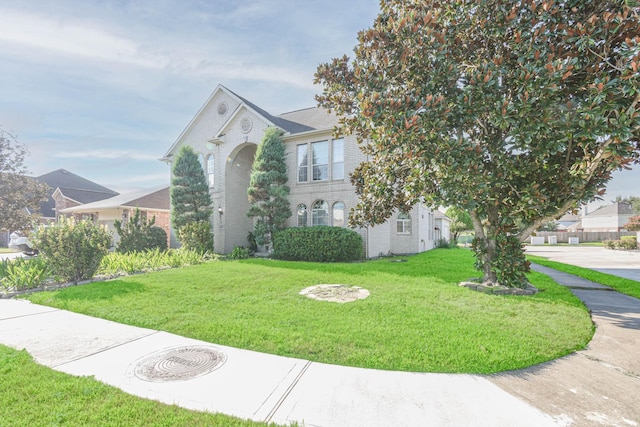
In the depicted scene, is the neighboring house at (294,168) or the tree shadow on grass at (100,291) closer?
the tree shadow on grass at (100,291)

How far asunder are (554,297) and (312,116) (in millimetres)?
14215

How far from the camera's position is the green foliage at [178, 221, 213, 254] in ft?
46.7

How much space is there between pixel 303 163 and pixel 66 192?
92.4ft

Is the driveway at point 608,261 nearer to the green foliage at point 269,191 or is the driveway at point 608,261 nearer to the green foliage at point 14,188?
the green foliage at point 269,191

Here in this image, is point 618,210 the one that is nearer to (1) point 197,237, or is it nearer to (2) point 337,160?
(2) point 337,160

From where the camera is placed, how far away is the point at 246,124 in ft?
56.5

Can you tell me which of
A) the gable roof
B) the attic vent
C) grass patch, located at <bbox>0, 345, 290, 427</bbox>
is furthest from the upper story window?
grass patch, located at <bbox>0, 345, 290, 427</bbox>

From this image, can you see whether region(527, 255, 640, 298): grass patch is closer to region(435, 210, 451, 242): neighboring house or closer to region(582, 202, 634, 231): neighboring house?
region(435, 210, 451, 242): neighboring house

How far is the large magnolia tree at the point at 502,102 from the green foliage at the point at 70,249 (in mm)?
7743

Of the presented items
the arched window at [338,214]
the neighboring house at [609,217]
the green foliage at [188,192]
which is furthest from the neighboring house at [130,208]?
the neighboring house at [609,217]

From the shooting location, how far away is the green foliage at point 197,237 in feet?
46.7

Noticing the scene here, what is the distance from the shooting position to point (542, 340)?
13.5ft

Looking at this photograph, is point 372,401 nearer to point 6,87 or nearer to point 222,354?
point 222,354

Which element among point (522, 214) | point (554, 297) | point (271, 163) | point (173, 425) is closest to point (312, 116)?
point (271, 163)
